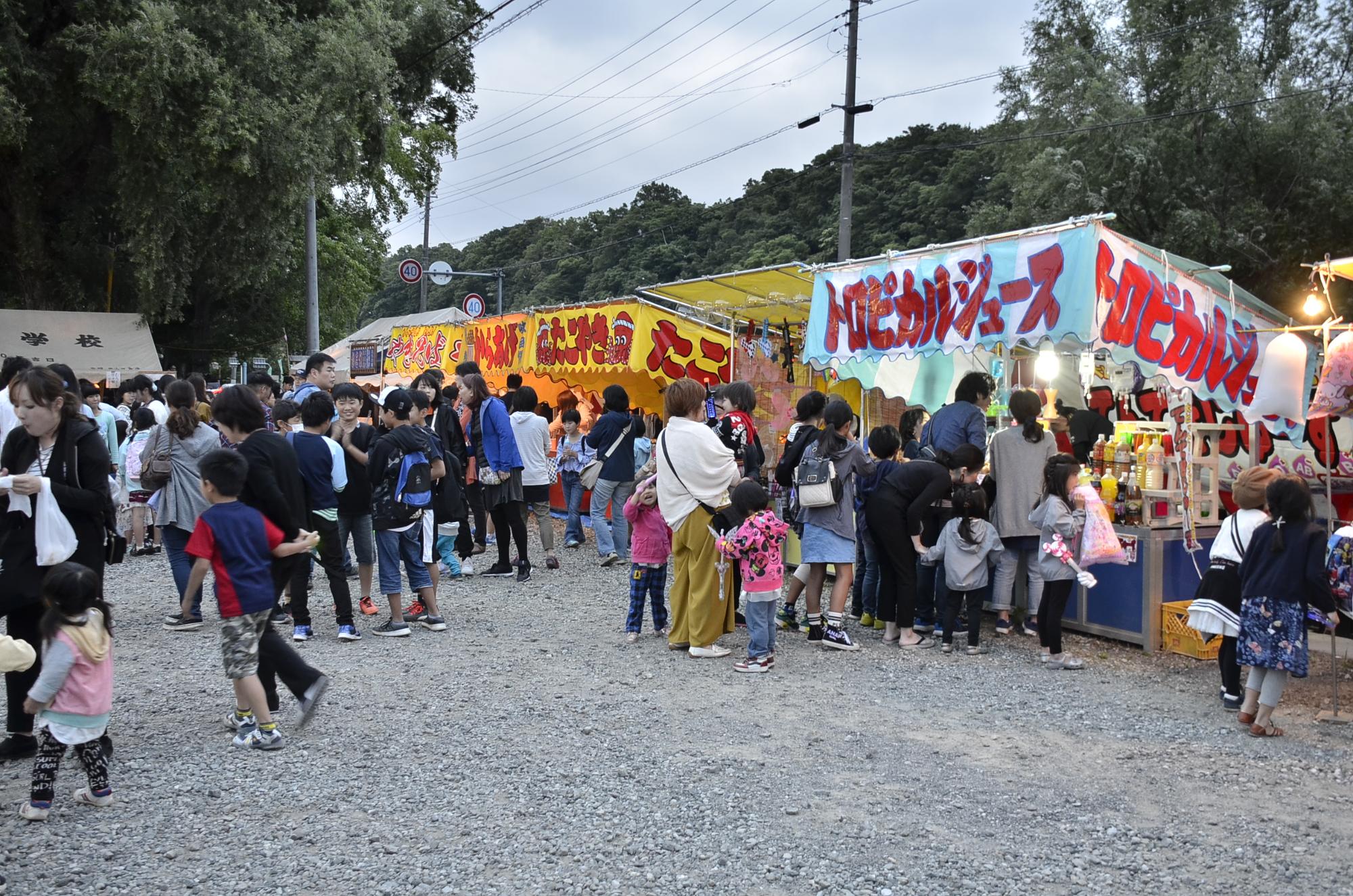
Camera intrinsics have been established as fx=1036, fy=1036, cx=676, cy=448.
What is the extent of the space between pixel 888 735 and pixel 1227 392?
404 cm

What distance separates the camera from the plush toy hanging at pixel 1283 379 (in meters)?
6.86

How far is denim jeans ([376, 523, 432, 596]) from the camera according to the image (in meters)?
6.89

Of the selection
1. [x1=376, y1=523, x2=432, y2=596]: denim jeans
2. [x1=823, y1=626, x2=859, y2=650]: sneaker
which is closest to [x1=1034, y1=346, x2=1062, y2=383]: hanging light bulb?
[x1=823, y1=626, x2=859, y2=650]: sneaker

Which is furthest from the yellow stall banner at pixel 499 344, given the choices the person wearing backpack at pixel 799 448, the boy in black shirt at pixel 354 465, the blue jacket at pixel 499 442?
the person wearing backpack at pixel 799 448

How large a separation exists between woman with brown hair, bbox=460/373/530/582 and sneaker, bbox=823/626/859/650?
336cm

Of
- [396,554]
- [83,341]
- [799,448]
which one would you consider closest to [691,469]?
[799,448]

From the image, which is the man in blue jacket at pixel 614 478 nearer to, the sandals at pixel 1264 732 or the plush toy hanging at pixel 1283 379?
the plush toy hanging at pixel 1283 379

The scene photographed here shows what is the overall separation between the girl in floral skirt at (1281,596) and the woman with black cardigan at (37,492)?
17.8 ft

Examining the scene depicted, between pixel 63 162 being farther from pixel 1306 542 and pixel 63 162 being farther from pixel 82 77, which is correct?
pixel 1306 542

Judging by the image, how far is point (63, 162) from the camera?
17.2m

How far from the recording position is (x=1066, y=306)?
651 centimetres

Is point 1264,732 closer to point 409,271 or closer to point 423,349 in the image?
point 423,349

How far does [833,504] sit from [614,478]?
4.03 m

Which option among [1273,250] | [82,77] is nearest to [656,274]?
[1273,250]
